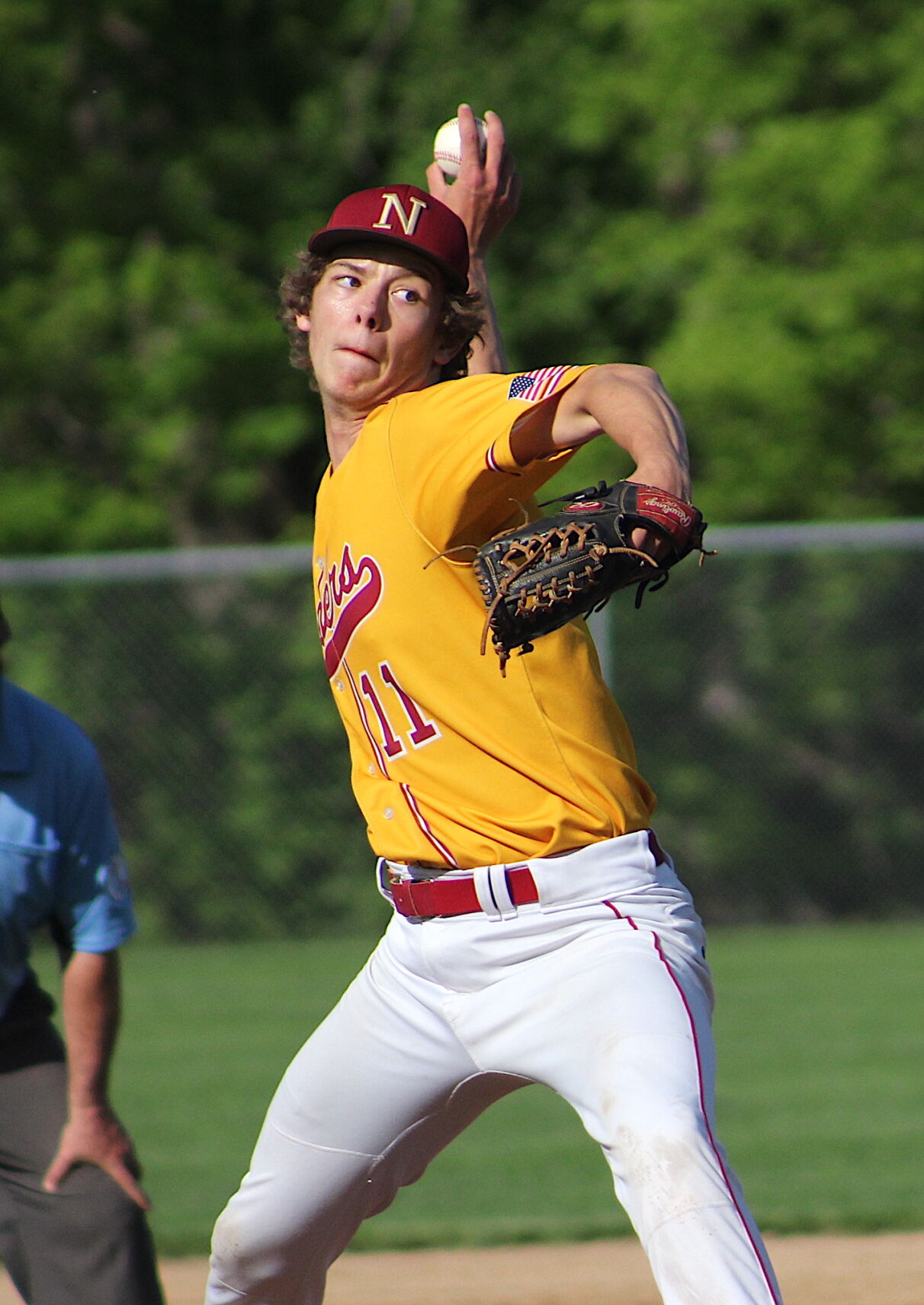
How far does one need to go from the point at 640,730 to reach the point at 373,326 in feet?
28.3

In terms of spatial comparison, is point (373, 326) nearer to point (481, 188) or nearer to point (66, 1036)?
point (481, 188)

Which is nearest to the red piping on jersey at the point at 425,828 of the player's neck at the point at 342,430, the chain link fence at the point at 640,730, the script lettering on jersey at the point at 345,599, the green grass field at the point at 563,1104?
the script lettering on jersey at the point at 345,599

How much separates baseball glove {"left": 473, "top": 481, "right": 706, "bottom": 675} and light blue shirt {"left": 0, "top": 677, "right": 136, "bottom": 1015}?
136 centimetres

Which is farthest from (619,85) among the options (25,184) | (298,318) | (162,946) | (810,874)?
(298,318)

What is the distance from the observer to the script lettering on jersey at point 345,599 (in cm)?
305

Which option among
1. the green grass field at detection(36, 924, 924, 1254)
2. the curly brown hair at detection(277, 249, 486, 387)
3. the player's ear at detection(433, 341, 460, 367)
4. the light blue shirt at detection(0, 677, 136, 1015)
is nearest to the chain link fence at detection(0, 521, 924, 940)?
the green grass field at detection(36, 924, 924, 1254)

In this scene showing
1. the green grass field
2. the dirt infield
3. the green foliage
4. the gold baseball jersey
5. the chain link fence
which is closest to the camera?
the gold baseball jersey

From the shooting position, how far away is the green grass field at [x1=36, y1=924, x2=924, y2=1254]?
5.65 meters

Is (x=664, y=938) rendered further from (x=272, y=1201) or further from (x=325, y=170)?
(x=325, y=170)

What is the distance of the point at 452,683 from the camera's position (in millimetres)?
3033

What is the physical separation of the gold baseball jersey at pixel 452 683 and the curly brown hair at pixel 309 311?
0.31 metres

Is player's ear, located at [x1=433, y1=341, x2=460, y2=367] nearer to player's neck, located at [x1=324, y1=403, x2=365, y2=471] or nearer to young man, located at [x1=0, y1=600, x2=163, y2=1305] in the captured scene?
player's neck, located at [x1=324, y1=403, x2=365, y2=471]

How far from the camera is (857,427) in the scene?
1414cm

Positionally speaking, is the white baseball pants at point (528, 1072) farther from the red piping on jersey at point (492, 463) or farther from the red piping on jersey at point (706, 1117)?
the red piping on jersey at point (492, 463)
